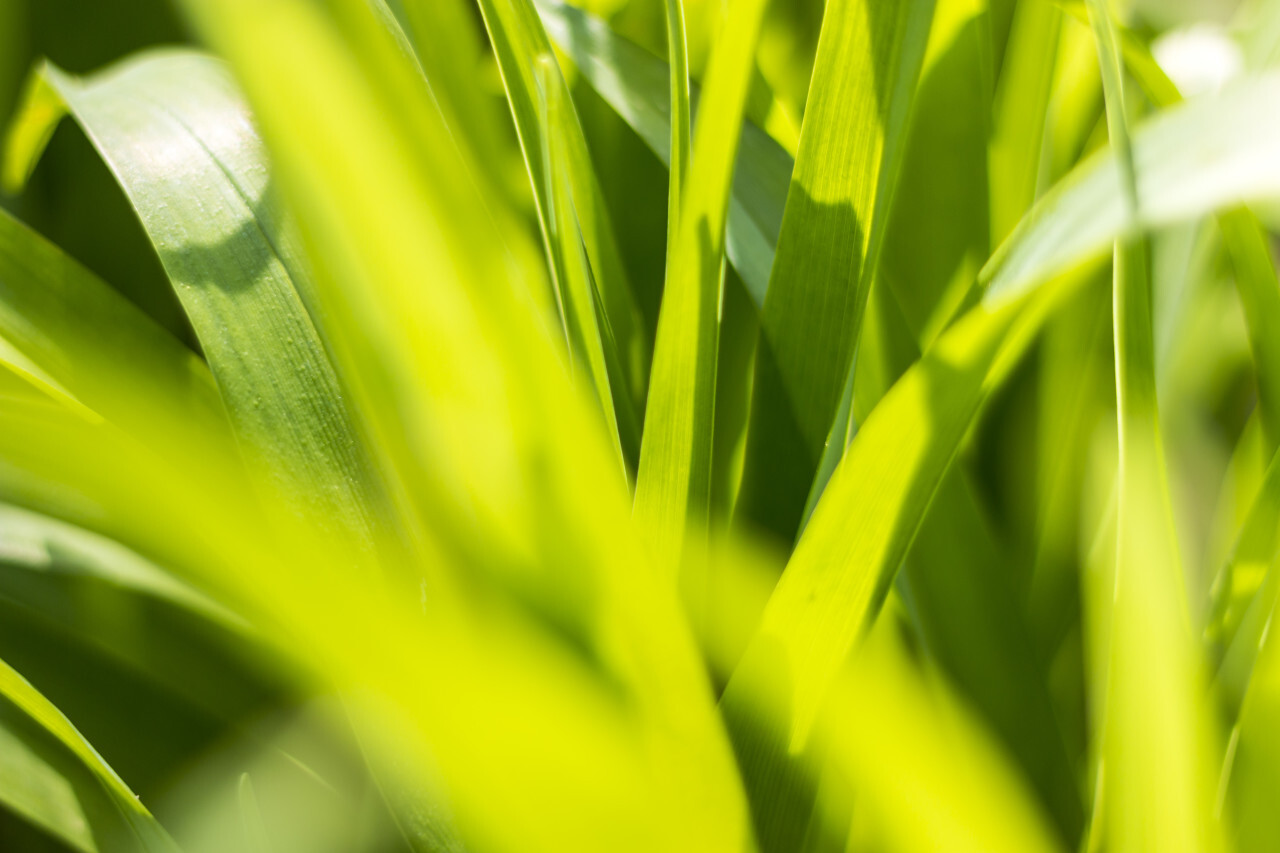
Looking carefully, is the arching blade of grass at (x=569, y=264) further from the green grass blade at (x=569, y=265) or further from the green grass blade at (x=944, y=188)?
the green grass blade at (x=944, y=188)

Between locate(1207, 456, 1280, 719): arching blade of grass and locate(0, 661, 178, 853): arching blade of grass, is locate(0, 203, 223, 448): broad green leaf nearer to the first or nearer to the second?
locate(0, 661, 178, 853): arching blade of grass

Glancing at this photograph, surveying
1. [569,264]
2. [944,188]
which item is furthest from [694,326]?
[944,188]

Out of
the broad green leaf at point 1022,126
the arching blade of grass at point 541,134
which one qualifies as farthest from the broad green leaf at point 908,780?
the broad green leaf at point 1022,126

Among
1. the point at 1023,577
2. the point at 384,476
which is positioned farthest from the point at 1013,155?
the point at 384,476

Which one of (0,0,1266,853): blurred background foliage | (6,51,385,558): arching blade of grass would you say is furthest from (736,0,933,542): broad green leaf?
(6,51,385,558): arching blade of grass

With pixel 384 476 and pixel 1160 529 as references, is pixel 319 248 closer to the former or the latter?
pixel 384 476

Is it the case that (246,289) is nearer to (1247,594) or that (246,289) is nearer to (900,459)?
(900,459)
